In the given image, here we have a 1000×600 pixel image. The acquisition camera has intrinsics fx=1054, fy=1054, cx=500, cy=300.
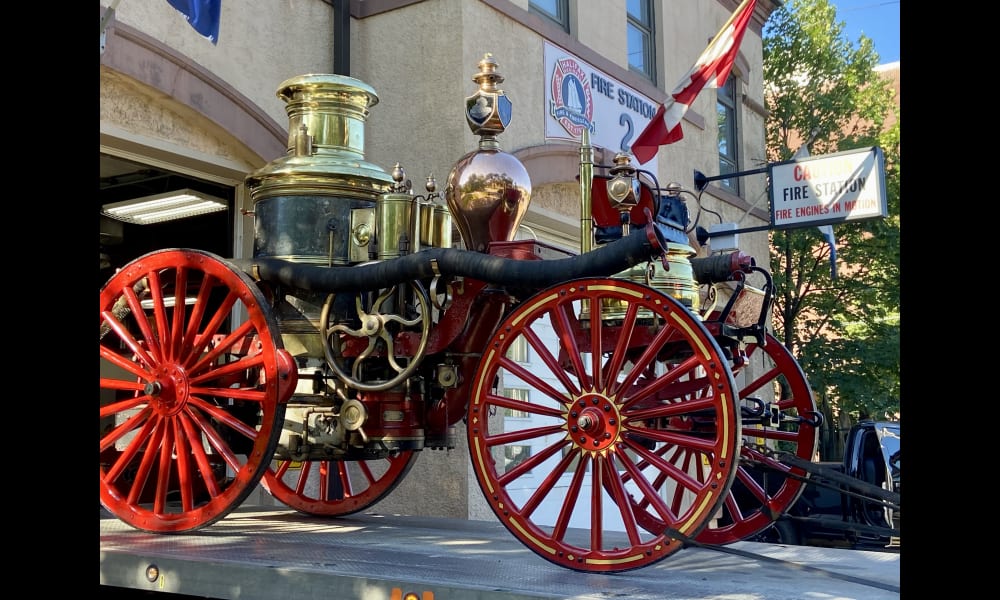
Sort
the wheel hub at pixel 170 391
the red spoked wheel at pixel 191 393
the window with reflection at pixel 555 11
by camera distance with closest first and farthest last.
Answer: the red spoked wheel at pixel 191 393 < the wheel hub at pixel 170 391 < the window with reflection at pixel 555 11

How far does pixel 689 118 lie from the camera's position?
445 inches

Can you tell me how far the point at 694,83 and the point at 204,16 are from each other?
3.58 metres

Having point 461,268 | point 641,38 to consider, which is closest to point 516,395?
point 461,268

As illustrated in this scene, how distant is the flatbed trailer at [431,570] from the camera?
3.11m

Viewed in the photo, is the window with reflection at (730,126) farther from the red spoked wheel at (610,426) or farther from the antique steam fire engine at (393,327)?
the red spoked wheel at (610,426)

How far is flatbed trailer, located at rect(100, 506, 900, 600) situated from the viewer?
122 inches

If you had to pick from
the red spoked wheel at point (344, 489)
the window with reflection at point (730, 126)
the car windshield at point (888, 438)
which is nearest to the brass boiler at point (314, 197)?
the red spoked wheel at point (344, 489)

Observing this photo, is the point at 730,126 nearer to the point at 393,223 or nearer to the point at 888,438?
the point at 888,438

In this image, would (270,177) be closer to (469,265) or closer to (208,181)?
(469,265)

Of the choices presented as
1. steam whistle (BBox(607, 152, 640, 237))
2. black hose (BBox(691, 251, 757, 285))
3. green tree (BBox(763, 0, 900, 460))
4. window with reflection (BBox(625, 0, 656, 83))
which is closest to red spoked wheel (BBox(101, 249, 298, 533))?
steam whistle (BBox(607, 152, 640, 237))

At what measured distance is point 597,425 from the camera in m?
3.70

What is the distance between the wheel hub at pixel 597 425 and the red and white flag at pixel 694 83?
14.0 feet

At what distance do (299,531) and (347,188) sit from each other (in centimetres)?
161

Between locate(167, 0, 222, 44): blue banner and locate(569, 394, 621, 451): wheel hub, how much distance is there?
3.53 meters
